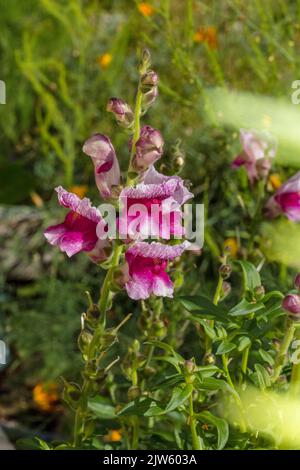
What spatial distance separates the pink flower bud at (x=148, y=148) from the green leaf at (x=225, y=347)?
24 centimetres

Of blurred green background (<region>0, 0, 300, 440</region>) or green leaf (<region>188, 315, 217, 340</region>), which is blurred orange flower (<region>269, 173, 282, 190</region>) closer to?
blurred green background (<region>0, 0, 300, 440</region>)

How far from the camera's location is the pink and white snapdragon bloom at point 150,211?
1.08 metres

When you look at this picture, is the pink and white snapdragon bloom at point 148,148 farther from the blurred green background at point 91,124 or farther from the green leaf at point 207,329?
the blurred green background at point 91,124

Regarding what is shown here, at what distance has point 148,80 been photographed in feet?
3.60

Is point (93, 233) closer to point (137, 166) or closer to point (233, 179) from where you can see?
point (137, 166)

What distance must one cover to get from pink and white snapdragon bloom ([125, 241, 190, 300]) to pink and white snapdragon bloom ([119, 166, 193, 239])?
0.6 inches

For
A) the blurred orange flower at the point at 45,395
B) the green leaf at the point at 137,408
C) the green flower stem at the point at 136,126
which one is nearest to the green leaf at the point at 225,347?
the green leaf at the point at 137,408

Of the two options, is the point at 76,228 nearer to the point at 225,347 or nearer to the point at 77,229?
the point at 77,229

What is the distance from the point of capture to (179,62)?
1893mm

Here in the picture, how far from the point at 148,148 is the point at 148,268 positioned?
0.15 meters

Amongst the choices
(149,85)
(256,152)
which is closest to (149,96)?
(149,85)

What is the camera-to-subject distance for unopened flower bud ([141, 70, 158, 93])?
1.10 m

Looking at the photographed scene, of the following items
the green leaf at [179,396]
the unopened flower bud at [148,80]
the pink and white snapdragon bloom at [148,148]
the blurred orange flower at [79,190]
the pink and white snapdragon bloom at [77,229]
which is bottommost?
the blurred orange flower at [79,190]
